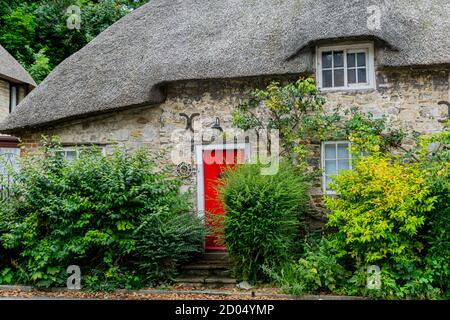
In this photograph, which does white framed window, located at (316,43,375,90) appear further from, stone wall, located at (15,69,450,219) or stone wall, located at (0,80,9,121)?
stone wall, located at (0,80,9,121)

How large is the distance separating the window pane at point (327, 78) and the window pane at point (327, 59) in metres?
0.13

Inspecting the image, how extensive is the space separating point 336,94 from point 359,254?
366cm

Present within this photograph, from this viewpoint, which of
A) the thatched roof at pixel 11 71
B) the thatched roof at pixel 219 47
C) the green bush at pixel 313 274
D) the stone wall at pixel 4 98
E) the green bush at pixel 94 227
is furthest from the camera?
Result: the stone wall at pixel 4 98

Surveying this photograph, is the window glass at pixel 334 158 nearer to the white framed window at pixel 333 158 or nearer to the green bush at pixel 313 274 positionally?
the white framed window at pixel 333 158

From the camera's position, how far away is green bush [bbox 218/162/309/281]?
8.01 meters

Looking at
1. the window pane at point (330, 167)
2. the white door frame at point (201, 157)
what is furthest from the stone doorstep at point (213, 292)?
the window pane at point (330, 167)

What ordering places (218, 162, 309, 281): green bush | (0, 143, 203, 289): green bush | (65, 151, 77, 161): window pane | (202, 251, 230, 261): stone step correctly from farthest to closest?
1. (65, 151, 77, 161): window pane
2. (202, 251, 230, 261): stone step
3. (0, 143, 203, 289): green bush
4. (218, 162, 309, 281): green bush

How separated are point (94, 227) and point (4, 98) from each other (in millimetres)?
12515

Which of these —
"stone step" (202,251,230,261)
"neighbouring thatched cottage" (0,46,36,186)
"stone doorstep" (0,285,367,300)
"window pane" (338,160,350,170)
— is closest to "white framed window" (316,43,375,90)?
"window pane" (338,160,350,170)

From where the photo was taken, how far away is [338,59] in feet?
32.9

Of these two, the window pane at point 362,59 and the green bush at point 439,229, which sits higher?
the window pane at point 362,59

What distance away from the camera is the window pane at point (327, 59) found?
10052 mm

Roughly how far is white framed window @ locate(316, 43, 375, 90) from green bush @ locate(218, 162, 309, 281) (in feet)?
8.91

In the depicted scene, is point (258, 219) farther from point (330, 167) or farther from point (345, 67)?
point (345, 67)
